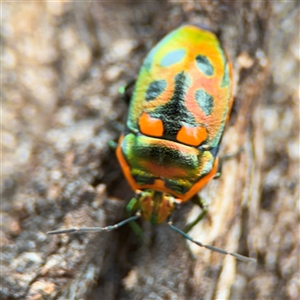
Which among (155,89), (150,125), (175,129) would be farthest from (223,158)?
(155,89)

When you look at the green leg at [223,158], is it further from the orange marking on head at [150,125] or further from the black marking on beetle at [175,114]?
the orange marking on head at [150,125]

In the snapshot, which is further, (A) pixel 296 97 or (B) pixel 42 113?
(B) pixel 42 113

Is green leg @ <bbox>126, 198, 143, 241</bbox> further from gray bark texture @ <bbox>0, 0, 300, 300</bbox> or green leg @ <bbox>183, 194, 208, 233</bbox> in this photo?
green leg @ <bbox>183, 194, 208, 233</bbox>

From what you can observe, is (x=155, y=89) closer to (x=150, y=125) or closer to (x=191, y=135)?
(x=150, y=125)

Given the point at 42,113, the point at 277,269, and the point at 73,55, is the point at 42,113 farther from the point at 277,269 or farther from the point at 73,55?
the point at 277,269

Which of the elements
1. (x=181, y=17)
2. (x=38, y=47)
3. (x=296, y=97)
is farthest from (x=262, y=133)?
(x=38, y=47)

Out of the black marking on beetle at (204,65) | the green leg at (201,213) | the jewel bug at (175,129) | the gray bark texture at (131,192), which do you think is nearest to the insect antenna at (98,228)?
the jewel bug at (175,129)

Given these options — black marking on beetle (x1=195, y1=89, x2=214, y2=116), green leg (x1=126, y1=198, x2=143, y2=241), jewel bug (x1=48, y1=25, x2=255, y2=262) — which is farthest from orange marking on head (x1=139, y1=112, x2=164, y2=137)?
green leg (x1=126, y1=198, x2=143, y2=241)
